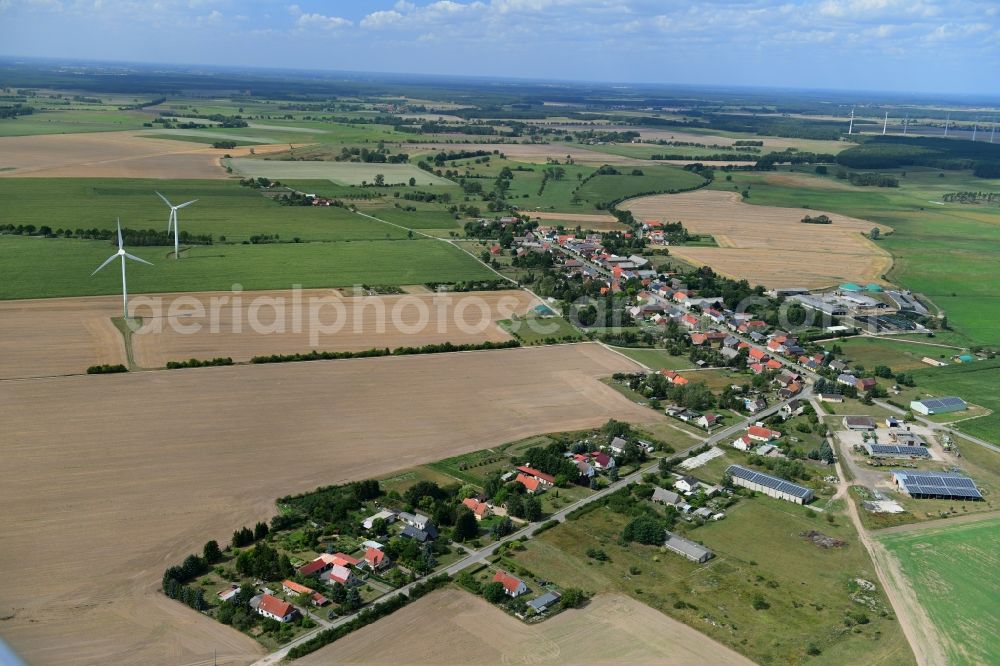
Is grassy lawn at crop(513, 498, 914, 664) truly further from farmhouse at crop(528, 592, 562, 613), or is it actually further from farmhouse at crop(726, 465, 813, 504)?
farmhouse at crop(528, 592, 562, 613)

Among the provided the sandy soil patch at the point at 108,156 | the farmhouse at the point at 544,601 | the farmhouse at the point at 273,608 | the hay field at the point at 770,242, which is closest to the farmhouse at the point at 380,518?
the farmhouse at the point at 273,608

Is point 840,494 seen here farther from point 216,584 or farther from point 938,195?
point 938,195

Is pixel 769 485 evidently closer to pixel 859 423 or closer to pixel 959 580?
pixel 959 580

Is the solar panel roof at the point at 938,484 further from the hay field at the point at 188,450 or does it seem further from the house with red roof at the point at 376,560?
the house with red roof at the point at 376,560

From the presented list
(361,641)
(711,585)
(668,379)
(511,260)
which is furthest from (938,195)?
(361,641)

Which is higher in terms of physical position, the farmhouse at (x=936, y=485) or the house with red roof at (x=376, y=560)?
the farmhouse at (x=936, y=485)

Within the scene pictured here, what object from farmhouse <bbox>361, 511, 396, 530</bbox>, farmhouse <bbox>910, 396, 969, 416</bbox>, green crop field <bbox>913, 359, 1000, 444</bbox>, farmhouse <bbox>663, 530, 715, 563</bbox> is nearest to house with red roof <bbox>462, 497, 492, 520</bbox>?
farmhouse <bbox>361, 511, 396, 530</bbox>

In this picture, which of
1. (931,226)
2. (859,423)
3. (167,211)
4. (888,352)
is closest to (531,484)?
(859,423)

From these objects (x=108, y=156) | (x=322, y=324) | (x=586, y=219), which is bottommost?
(x=322, y=324)
